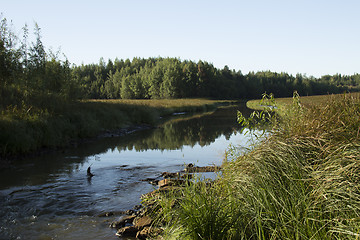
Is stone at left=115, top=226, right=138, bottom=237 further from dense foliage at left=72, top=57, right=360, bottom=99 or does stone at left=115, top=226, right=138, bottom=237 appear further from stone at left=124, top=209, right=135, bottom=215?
dense foliage at left=72, top=57, right=360, bottom=99

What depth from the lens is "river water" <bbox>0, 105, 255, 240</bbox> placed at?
21.3ft

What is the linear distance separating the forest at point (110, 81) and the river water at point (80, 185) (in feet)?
17.6

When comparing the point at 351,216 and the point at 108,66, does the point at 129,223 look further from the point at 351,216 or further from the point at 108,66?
the point at 108,66

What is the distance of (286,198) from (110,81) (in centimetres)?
11462

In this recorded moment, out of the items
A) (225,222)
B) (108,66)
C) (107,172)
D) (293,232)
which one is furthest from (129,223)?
(108,66)

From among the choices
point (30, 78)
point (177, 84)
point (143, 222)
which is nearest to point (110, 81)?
point (177, 84)

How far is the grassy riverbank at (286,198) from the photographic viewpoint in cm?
377

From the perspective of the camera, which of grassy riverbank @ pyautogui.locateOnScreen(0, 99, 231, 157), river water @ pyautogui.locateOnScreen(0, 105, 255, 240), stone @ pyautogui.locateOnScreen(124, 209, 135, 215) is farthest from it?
grassy riverbank @ pyautogui.locateOnScreen(0, 99, 231, 157)

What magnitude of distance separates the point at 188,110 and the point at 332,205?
47.0 m

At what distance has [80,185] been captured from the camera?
9.43 metres

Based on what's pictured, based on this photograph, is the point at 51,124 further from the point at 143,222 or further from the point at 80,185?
the point at 143,222

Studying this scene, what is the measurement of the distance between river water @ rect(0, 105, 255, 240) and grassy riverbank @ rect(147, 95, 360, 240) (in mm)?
2529

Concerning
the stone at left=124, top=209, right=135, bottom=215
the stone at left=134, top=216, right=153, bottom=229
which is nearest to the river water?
the stone at left=124, top=209, right=135, bottom=215

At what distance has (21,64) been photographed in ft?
64.0
